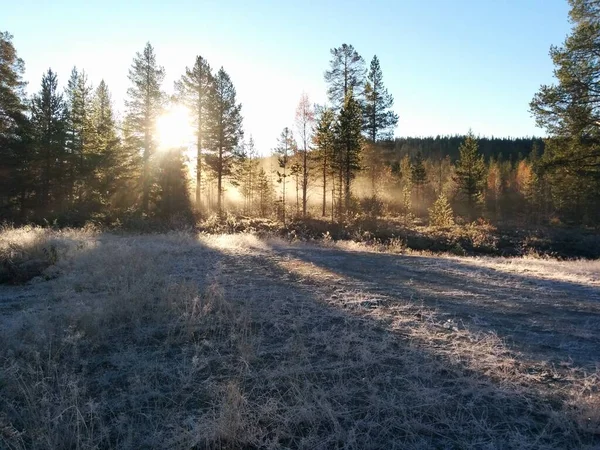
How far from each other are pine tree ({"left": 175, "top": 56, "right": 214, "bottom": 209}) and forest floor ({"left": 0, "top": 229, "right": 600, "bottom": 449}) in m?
28.6

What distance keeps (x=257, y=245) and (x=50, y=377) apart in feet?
32.3

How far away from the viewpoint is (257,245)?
13305 mm

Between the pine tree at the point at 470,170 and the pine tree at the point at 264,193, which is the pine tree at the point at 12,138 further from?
the pine tree at the point at 470,170

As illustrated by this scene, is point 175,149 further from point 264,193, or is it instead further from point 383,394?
point 383,394

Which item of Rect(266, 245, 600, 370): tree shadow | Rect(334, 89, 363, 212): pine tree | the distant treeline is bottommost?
Rect(266, 245, 600, 370): tree shadow

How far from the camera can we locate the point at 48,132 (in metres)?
32.0

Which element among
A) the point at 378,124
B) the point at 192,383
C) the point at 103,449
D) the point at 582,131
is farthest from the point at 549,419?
the point at 378,124

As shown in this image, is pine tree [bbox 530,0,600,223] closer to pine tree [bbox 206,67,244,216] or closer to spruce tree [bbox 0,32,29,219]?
pine tree [bbox 206,67,244,216]

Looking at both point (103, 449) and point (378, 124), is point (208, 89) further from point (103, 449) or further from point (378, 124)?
point (103, 449)

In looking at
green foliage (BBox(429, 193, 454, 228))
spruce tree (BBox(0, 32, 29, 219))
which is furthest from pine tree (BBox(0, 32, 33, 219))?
green foliage (BBox(429, 193, 454, 228))

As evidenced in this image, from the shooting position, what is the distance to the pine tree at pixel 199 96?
33.7m

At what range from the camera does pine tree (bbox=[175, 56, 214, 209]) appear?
111ft

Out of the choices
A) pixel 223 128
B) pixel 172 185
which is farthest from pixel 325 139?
pixel 172 185

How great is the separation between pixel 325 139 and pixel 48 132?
22.9 meters
